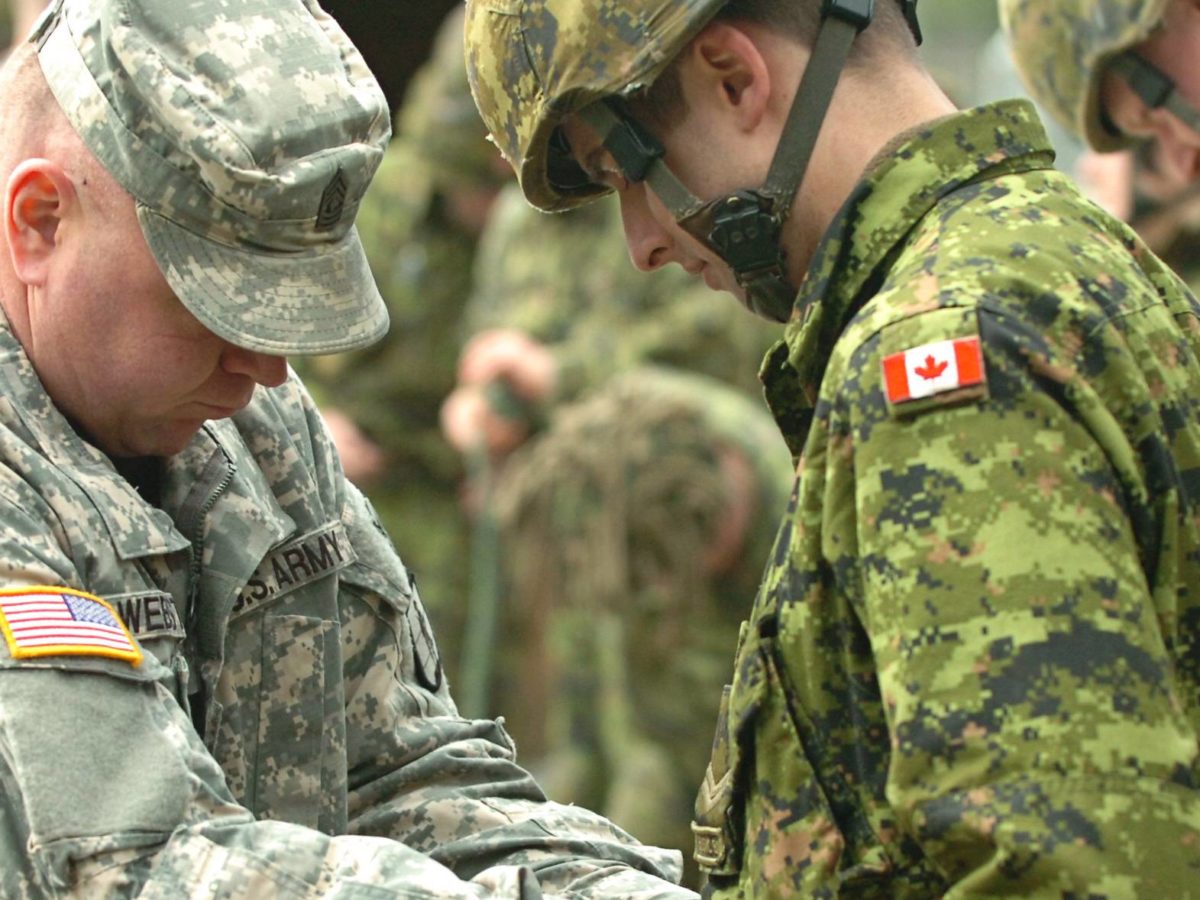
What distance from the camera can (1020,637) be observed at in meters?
2.61

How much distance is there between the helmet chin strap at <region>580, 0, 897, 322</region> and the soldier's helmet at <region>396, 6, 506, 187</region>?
23.7 ft

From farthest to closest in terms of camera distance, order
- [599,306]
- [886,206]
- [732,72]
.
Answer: [599,306] → [732,72] → [886,206]

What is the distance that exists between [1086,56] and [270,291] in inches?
118

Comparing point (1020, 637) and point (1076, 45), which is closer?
point (1020, 637)

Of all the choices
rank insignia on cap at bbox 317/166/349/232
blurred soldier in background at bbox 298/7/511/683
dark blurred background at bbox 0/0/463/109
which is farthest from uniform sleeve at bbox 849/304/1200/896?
dark blurred background at bbox 0/0/463/109

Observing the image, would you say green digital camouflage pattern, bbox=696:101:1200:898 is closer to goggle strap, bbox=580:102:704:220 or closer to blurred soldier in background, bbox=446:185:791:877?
goggle strap, bbox=580:102:704:220

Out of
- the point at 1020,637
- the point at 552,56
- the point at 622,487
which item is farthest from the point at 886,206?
the point at 622,487

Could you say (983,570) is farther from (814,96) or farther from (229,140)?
(229,140)

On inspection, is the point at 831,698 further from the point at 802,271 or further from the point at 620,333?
the point at 620,333

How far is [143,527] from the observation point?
3.29 meters

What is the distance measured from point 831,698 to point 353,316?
911 millimetres

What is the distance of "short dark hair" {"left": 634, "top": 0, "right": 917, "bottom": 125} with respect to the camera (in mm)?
3043

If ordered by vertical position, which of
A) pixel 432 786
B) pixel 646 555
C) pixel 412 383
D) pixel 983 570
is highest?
pixel 412 383

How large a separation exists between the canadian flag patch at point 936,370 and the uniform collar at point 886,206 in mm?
292
